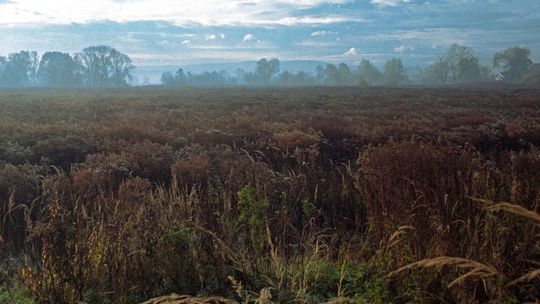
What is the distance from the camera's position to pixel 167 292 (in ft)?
13.0

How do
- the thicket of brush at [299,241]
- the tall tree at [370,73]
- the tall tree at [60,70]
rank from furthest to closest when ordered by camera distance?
1. the tall tree at [370,73]
2. the tall tree at [60,70]
3. the thicket of brush at [299,241]

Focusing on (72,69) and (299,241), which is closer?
(299,241)

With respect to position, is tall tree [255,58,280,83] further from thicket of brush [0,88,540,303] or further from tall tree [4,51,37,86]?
thicket of brush [0,88,540,303]

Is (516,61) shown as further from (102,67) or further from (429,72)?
(102,67)

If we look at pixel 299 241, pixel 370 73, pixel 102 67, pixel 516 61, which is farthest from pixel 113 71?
pixel 299 241

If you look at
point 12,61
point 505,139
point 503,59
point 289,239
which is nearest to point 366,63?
point 503,59

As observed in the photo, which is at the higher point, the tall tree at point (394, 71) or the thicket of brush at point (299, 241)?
the tall tree at point (394, 71)

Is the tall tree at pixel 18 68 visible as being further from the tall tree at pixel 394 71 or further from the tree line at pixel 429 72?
the tall tree at pixel 394 71

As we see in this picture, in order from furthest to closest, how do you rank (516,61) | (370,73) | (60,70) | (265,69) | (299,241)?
(265,69) < (370,73) < (60,70) < (516,61) < (299,241)

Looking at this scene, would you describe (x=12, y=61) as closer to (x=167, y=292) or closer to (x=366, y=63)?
(x=366, y=63)

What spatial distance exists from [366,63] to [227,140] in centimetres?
13915

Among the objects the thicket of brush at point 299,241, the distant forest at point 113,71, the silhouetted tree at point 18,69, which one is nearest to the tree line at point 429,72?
the distant forest at point 113,71

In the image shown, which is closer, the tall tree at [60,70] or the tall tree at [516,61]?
the tall tree at [516,61]

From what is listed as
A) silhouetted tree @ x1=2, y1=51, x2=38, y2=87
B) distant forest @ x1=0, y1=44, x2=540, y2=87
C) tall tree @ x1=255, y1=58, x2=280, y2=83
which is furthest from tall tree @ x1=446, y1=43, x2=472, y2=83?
silhouetted tree @ x1=2, y1=51, x2=38, y2=87
